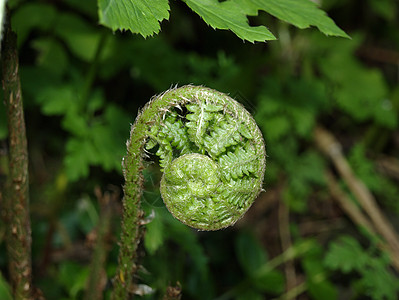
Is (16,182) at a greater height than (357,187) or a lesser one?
greater

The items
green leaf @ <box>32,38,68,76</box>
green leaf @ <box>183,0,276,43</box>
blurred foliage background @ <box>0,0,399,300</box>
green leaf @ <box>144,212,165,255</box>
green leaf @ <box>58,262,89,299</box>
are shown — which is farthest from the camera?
green leaf @ <box>32,38,68,76</box>

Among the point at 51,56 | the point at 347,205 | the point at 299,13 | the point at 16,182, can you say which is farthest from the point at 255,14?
the point at 347,205

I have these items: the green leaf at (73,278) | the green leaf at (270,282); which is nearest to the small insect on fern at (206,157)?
the green leaf at (73,278)

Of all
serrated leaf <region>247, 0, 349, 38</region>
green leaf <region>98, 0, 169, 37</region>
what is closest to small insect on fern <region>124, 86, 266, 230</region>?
green leaf <region>98, 0, 169, 37</region>

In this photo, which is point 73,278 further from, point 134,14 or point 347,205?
point 347,205

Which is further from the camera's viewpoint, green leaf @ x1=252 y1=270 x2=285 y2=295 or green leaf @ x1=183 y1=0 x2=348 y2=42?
green leaf @ x1=252 y1=270 x2=285 y2=295

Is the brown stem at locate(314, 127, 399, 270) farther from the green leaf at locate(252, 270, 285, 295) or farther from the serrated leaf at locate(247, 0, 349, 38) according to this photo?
the serrated leaf at locate(247, 0, 349, 38)
